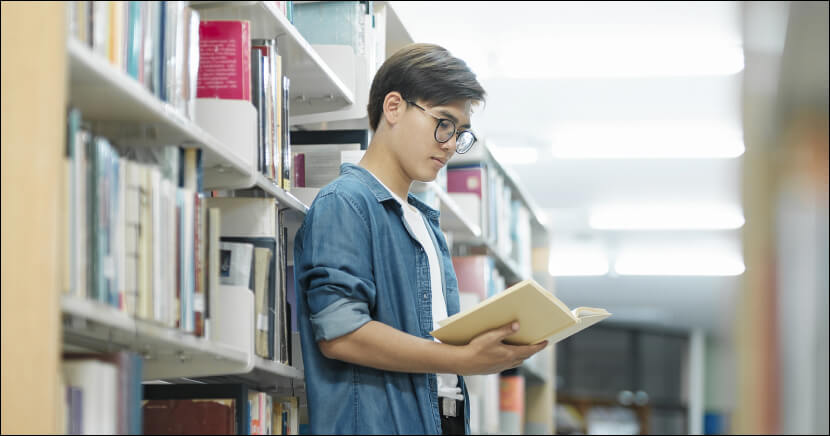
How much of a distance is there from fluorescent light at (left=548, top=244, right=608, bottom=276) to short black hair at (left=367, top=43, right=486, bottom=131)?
6.76 metres

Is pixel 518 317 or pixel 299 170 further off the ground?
pixel 299 170

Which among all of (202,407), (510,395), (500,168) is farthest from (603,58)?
(202,407)

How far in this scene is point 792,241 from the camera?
1.93ft

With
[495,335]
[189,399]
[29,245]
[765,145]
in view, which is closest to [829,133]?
[765,145]

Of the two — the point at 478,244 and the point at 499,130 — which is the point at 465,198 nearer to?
the point at 478,244

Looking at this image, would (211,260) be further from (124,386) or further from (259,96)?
(259,96)

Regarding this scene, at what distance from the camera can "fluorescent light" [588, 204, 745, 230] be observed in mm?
7496

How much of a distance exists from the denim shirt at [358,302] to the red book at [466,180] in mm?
2220


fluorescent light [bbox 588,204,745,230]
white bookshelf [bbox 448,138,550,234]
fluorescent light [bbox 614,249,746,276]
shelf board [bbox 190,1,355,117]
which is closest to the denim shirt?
shelf board [bbox 190,1,355,117]

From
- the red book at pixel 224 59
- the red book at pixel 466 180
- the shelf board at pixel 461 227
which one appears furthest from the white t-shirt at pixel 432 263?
the red book at pixel 466 180

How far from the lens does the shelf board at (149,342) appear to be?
46.9 inches

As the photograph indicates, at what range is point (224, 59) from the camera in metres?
1.77

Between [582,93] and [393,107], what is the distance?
3.44 metres

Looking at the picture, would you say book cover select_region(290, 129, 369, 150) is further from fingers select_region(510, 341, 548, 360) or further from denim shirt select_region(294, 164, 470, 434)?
fingers select_region(510, 341, 548, 360)
